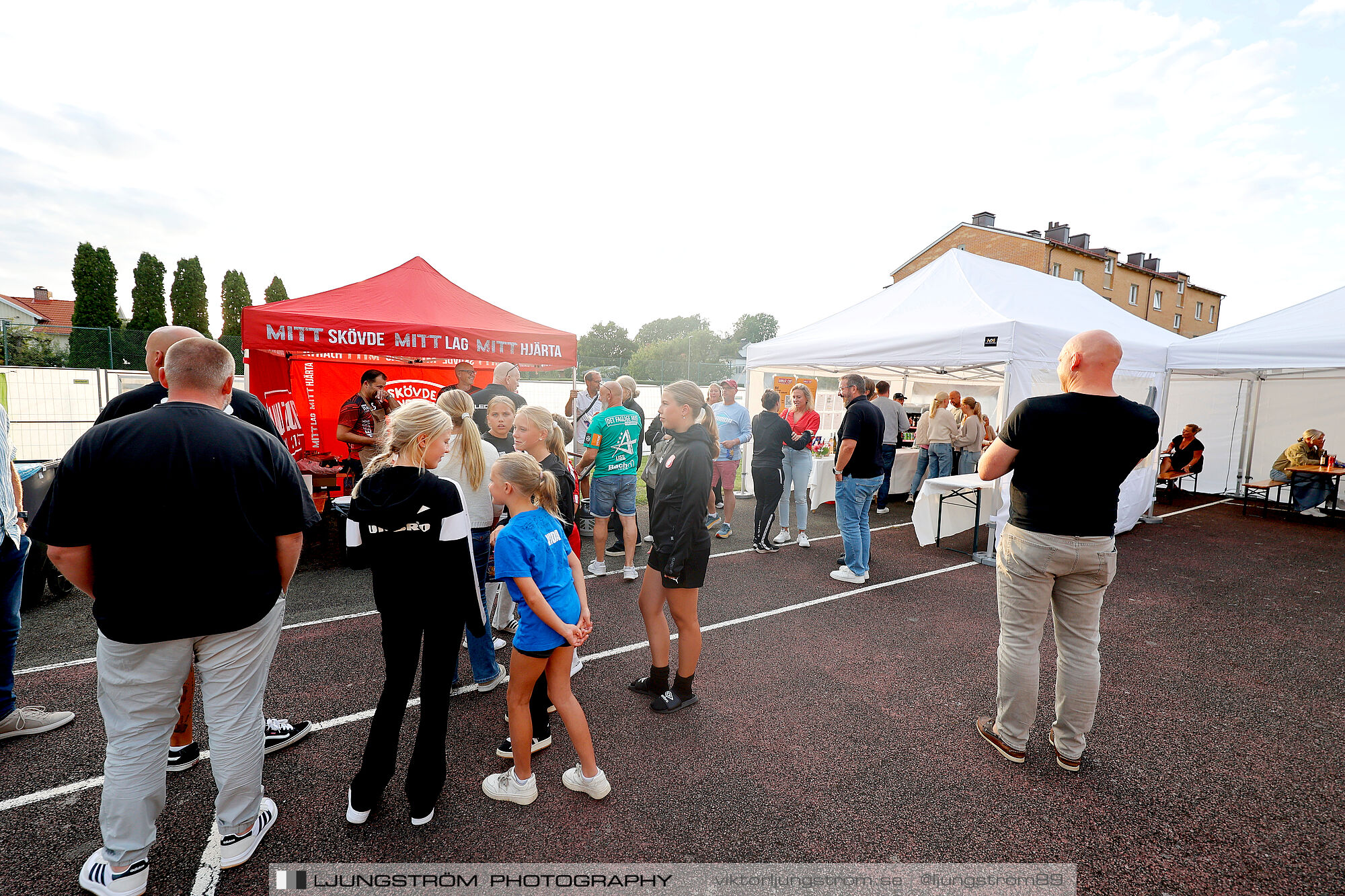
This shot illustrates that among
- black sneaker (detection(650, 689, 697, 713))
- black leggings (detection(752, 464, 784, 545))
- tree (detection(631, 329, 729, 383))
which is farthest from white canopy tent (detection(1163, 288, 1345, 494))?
tree (detection(631, 329, 729, 383))

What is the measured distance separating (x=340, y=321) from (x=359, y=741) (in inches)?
179

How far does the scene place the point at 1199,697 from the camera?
3.31 metres

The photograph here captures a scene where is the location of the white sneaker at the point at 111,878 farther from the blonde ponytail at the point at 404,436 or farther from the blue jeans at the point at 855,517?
the blue jeans at the point at 855,517

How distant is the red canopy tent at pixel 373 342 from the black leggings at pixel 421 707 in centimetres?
476

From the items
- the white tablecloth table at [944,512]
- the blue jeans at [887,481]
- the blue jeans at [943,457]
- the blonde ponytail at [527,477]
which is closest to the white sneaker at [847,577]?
the white tablecloth table at [944,512]

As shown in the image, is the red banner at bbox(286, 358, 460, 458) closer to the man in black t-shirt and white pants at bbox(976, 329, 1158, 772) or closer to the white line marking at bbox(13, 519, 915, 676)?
the white line marking at bbox(13, 519, 915, 676)

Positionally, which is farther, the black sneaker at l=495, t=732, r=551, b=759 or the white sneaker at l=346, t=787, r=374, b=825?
A: the black sneaker at l=495, t=732, r=551, b=759

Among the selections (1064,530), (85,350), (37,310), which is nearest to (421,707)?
(1064,530)

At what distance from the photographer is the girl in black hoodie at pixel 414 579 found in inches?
79.5

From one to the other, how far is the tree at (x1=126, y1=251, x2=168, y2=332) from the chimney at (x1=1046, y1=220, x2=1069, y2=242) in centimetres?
4480

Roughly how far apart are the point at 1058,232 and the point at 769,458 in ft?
113

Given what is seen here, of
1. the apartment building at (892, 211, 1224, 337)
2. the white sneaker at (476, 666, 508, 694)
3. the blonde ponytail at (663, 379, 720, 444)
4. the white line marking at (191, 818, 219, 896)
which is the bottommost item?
the white line marking at (191, 818, 219, 896)

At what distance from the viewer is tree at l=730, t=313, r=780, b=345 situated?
79.0m

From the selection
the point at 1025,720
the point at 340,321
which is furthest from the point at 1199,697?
the point at 340,321
